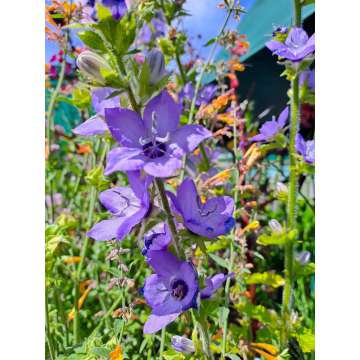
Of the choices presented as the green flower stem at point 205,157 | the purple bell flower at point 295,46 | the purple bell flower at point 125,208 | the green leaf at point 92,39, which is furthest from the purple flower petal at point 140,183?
the green flower stem at point 205,157

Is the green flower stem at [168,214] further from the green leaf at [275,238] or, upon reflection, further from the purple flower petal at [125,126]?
the green leaf at [275,238]

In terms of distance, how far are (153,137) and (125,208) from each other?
0.09 m

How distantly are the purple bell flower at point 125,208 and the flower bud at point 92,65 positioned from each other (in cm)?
9

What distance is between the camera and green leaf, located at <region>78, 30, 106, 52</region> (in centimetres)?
49

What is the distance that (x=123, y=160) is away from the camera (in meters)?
0.49

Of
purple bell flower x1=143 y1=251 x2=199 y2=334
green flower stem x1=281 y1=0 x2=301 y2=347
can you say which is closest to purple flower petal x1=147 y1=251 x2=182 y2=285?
purple bell flower x1=143 y1=251 x2=199 y2=334

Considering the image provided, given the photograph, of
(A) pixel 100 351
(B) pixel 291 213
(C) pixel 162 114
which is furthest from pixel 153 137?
(B) pixel 291 213

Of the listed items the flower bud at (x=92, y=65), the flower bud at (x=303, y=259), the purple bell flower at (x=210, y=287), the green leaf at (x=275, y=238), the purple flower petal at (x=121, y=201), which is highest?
the flower bud at (x=92, y=65)

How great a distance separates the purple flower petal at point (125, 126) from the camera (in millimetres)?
491

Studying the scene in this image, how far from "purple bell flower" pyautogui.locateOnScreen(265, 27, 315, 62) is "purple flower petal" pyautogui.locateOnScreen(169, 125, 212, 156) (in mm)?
289

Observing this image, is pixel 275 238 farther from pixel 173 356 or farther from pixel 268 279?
pixel 173 356

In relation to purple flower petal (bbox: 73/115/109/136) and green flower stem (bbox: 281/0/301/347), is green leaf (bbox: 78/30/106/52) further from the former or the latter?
green flower stem (bbox: 281/0/301/347)

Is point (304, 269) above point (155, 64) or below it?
below

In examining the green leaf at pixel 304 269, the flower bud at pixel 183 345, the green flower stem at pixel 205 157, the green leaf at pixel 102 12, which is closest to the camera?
the green leaf at pixel 102 12
